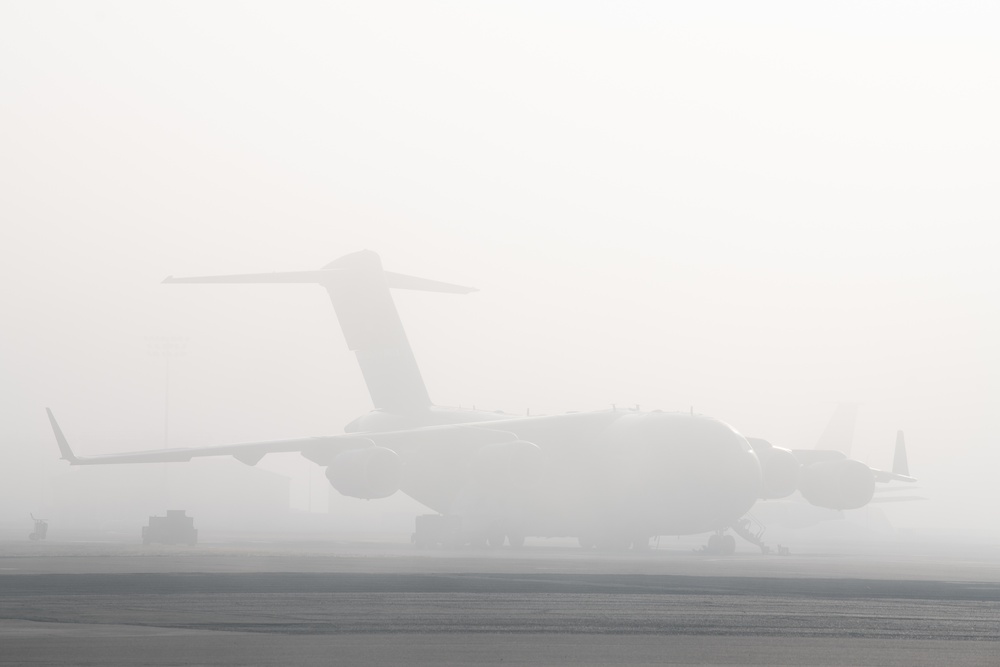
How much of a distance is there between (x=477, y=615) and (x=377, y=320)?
30897 millimetres

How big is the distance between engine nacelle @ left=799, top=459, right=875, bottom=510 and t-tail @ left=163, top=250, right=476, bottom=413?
45.3 ft

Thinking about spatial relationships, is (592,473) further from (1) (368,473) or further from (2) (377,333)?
(2) (377,333)

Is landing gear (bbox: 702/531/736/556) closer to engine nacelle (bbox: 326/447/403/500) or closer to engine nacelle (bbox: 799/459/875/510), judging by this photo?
engine nacelle (bbox: 799/459/875/510)

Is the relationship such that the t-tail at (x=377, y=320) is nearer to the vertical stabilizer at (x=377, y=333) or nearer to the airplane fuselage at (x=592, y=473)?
the vertical stabilizer at (x=377, y=333)

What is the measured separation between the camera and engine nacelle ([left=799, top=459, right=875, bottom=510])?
4166cm

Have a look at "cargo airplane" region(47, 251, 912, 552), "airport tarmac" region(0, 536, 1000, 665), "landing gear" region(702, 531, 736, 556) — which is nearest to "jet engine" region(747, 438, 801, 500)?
"cargo airplane" region(47, 251, 912, 552)

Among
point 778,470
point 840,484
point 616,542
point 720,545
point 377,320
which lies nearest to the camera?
point 616,542

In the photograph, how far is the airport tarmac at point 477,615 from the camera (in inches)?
458

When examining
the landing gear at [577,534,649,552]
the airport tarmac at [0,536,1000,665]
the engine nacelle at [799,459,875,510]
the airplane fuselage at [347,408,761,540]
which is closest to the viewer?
the airport tarmac at [0,536,1000,665]

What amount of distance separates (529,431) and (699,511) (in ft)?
20.0

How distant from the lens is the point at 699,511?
37031mm

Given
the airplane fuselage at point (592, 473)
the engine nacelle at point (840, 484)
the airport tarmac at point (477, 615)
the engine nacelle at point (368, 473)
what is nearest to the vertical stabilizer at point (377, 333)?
the airplane fuselage at point (592, 473)

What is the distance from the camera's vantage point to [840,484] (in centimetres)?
A: 4172

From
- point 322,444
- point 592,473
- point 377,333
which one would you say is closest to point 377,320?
point 377,333
